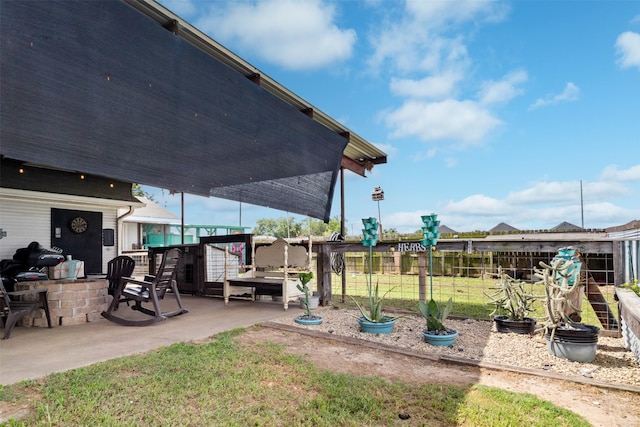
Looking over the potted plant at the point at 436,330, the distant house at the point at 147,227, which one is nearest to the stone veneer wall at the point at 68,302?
the potted plant at the point at 436,330

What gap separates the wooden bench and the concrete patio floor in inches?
17.4

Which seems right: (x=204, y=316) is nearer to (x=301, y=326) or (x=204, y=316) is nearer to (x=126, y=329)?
(x=126, y=329)

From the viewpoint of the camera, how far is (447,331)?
464 centimetres

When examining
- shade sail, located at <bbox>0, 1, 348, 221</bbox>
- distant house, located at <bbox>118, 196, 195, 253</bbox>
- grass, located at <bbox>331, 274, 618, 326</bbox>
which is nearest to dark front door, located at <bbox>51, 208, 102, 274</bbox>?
shade sail, located at <bbox>0, 1, 348, 221</bbox>

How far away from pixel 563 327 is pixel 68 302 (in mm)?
5993

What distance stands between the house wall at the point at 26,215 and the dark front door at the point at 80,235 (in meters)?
0.11

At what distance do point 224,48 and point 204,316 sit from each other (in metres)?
3.76

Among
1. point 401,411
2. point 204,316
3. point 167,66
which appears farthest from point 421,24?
point 401,411

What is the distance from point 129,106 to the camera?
3.68m

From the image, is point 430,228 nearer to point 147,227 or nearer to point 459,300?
point 459,300

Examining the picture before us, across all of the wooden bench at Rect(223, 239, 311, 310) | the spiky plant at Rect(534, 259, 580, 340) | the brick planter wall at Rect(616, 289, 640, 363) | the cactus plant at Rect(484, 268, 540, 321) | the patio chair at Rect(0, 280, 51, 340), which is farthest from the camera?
the wooden bench at Rect(223, 239, 311, 310)

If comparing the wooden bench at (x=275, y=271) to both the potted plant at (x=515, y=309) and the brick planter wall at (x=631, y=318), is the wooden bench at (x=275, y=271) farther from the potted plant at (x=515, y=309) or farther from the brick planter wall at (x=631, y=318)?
the brick planter wall at (x=631, y=318)

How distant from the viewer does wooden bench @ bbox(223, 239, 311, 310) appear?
21.7 feet

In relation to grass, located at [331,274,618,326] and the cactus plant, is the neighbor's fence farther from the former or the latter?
the cactus plant
